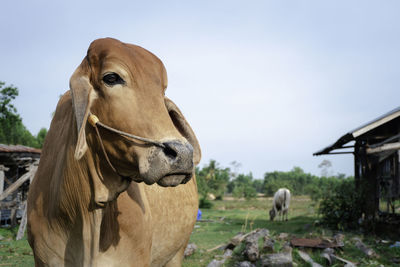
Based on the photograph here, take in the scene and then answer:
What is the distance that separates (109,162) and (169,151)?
406 mm

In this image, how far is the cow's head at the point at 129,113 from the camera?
1.88m

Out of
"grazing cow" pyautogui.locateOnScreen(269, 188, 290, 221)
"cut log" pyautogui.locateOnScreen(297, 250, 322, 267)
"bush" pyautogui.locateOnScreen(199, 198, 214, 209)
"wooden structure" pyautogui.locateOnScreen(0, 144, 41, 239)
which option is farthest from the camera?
"bush" pyautogui.locateOnScreen(199, 198, 214, 209)

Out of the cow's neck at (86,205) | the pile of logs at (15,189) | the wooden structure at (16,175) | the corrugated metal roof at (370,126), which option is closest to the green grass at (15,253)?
the pile of logs at (15,189)

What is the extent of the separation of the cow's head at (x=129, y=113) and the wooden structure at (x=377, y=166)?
9.58 m

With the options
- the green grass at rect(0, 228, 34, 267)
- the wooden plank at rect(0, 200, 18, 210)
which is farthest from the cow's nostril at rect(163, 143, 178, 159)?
the wooden plank at rect(0, 200, 18, 210)

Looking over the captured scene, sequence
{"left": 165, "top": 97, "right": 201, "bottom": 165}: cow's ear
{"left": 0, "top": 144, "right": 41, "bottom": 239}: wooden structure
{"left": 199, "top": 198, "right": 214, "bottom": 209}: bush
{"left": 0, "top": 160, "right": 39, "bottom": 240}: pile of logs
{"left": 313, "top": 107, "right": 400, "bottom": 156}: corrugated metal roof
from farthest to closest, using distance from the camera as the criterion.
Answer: {"left": 199, "top": 198, "right": 214, "bottom": 209}: bush
{"left": 313, "top": 107, "right": 400, "bottom": 156}: corrugated metal roof
{"left": 0, "top": 144, "right": 41, "bottom": 239}: wooden structure
{"left": 0, "top": 160, "right": 39, "bottom": 240}: pile of logs
{"left": 165, "top": 97, "right": 201, "bottom": 165}: cow's ear

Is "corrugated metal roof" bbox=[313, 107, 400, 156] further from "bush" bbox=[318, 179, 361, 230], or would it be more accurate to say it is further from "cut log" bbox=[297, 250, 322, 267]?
"cut log" bbox=[297, 250, 322, 267]

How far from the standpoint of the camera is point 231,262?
24.5 ft

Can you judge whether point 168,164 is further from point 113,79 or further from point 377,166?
point 377,166

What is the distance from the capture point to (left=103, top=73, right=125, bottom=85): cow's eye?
203 centimetres

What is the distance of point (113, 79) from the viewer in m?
2.03

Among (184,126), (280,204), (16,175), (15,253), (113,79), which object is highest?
(113,79)

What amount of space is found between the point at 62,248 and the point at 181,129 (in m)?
1.05

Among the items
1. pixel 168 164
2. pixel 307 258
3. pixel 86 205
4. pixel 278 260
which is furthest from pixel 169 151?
pixel 307 258
